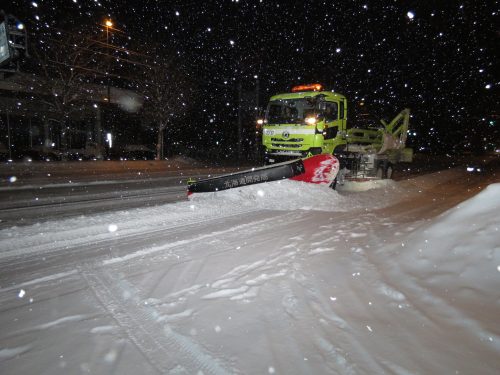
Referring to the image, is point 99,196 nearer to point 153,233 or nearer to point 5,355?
point 153,233

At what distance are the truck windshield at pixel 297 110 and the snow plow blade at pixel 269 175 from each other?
6.59 ft

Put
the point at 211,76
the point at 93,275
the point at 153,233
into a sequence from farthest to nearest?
the point at 211,76 → the point at 153,233 → the point at 93,275

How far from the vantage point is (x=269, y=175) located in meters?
8.94

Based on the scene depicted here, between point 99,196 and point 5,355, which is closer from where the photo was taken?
point 5,355

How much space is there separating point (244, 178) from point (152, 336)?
6.17m

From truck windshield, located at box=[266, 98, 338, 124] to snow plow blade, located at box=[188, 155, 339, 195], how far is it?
2010 millimetres

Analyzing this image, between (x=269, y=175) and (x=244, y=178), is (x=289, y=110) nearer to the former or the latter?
(x=269, y=175)

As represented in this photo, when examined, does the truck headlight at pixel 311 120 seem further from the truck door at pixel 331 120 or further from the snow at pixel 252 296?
the snow at pixel 252 296

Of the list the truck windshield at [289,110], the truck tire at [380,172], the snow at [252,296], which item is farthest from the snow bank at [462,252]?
the truck tire at [380,172]

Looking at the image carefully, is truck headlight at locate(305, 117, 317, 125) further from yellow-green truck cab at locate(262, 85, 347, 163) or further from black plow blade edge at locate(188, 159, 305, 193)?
black plow blade edge at locate(188, 159, 305, 193)

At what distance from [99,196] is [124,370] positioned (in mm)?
9021

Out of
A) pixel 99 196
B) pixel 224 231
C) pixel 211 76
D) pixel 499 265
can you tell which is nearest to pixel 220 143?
pixel 211 76

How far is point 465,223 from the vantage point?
5.07 m

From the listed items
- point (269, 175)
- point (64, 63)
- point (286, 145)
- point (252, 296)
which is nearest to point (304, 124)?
point (286, 145)
